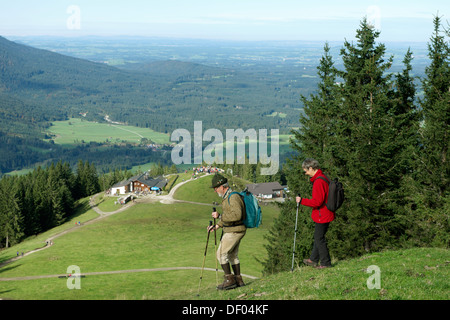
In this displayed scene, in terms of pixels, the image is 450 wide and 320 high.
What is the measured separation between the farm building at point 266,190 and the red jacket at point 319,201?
4355 inches

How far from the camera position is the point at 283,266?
36.4m

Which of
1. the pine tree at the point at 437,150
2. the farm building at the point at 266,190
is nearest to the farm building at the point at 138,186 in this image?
the farm building at the point at 266,190

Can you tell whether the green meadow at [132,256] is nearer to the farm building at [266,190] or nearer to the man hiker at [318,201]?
the man hiker at [318,201]

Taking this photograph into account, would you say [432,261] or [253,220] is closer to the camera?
[253,220]

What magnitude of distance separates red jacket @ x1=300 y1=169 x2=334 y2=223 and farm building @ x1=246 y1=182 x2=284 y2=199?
4355 inches

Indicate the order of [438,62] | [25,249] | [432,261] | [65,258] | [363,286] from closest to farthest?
[363,286] → [432,261] → [438,62] → [65,258] → [25,249]

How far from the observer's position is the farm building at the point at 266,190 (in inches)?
4999

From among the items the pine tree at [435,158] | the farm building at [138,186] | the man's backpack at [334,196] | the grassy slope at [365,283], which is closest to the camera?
the grassy slope at [365,283]

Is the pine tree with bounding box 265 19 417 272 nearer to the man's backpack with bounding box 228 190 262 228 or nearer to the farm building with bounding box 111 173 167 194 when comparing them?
the man's backpack with bounding box 228 190 262 228

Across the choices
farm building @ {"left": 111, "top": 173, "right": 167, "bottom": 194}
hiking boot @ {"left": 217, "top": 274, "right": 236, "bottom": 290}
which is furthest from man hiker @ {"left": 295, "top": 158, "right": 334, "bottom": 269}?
farm building @ {"left": 111, "top": 173, "right": 167, "bottom": 194}

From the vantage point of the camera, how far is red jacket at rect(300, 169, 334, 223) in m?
14.0

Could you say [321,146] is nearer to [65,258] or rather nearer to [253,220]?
[253,220]

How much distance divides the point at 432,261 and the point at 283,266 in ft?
71.5

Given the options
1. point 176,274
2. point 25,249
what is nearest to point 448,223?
point 176,274
